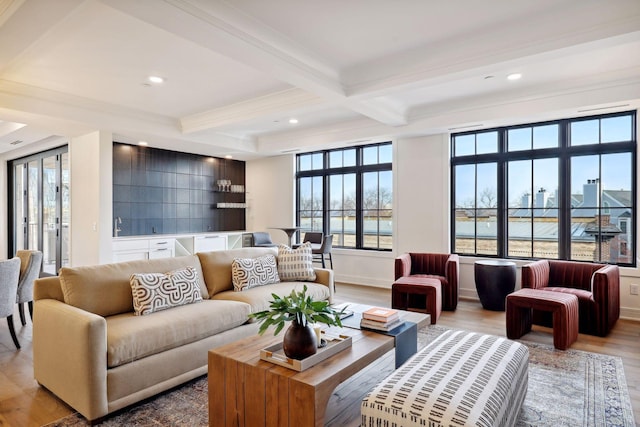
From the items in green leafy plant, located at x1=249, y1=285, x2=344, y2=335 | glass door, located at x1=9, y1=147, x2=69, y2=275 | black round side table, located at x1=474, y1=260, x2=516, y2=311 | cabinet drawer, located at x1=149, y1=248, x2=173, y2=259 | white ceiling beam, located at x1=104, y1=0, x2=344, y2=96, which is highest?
white ceiling beam, located at x1=104, y1=0, x2=344, y2=96

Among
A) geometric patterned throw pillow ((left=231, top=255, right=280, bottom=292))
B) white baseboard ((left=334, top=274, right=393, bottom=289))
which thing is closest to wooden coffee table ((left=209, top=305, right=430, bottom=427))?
geometric patterned throw pillow ((left=231, top=255, right=280, bottom=292))

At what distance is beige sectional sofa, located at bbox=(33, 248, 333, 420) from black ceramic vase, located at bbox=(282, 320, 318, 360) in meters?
1.03

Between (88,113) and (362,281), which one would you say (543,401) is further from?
(88,113)

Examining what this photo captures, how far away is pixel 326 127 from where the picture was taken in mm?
6195

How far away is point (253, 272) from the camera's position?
148 inches

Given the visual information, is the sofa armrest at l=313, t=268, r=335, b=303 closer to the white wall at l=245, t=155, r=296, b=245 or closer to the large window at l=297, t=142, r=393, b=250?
the large window at l=297, t=142, r=393, b=250

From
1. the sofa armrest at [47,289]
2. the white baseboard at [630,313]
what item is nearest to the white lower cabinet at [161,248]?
the sofa armrest at [47,289]

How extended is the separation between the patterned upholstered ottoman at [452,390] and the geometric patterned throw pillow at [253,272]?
1.98 metres

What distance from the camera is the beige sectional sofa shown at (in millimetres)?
2209

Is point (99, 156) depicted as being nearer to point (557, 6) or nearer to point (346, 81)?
point (346, 81)

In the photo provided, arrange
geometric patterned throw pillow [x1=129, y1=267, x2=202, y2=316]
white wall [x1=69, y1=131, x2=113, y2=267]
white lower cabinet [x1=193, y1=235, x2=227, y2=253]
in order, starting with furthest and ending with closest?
1. white lower cabinet [x1=193, y1=235, x2=227, y2=253]
2. white wall [x1=69, y1=131, x2=113, y2=267]
3. geometric patterned throw pillow [x1=129, y1=267, x2=202, y2=316]

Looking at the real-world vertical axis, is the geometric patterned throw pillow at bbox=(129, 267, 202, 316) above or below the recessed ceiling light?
below

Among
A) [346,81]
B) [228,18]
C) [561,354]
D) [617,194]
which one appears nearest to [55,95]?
[228,18]

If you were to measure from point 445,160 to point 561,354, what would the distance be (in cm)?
305
